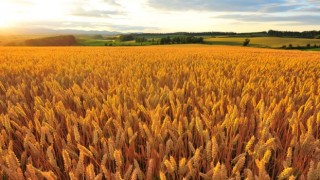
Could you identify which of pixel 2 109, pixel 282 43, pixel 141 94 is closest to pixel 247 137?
pixel 141 94

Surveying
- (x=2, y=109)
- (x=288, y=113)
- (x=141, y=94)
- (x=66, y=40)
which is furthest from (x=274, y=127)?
(x=66, y=40)

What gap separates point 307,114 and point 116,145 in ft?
4.41

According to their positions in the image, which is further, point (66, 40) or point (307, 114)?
point (66, 40)

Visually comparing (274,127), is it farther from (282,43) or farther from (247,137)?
(282,43)

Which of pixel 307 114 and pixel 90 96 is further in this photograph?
pixel 90 96

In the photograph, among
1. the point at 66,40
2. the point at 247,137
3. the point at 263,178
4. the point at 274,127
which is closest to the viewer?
the point at 263,178

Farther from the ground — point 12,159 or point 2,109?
point 12,159

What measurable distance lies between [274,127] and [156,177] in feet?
2.95

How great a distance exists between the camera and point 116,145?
1.41 m

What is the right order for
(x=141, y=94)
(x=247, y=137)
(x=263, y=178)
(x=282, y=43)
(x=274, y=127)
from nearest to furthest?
(x=263, y=178)
(x=247, y=137)
(x=274, y=127)
(x=141, y=94)
(x=282, y=43)

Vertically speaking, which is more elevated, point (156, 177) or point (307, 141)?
point (307, 141)

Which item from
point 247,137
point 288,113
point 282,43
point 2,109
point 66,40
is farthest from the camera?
point 66,40

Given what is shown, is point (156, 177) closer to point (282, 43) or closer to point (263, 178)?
point (263, 178)

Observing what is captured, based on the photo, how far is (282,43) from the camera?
54.5 m
